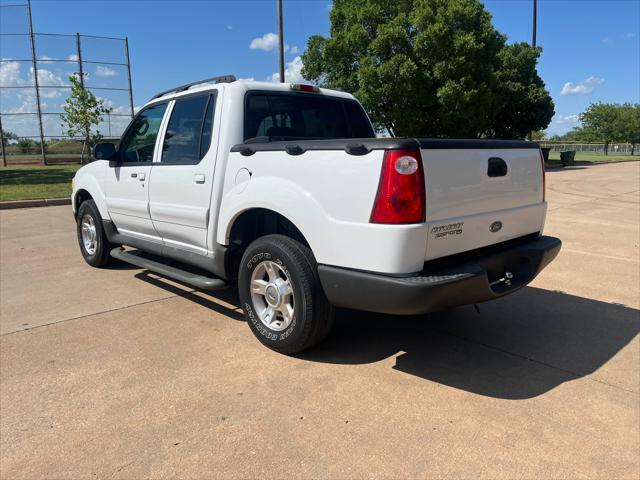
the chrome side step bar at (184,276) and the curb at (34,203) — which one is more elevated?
the curb at (34,203)

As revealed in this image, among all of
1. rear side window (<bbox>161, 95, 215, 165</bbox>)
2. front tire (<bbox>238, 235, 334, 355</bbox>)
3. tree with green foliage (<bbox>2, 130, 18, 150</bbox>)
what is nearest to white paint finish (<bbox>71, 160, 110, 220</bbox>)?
rear side window (<bbox>161, 95, 215, 165</bbox>)

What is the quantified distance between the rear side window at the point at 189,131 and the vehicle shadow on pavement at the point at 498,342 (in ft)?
6.24

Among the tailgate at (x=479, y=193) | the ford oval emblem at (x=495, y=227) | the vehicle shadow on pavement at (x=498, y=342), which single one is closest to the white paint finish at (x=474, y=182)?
the tailgate at (x=479, y=193)

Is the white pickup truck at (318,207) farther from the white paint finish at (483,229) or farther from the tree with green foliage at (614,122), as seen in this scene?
the tree with green foliage at (614,122)

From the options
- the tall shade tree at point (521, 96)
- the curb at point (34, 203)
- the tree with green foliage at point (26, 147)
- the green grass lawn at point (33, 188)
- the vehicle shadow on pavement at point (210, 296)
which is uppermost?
the tall shade tree at point (521, 96)

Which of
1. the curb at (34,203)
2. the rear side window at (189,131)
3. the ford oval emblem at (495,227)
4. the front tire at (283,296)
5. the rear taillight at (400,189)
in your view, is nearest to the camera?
the rear taillight at (400,189)

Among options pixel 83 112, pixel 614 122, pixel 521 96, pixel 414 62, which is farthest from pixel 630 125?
pixel 83 112

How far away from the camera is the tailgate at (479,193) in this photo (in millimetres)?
2988

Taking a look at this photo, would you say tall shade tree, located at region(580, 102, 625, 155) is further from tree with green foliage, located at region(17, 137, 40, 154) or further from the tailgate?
the tailgate

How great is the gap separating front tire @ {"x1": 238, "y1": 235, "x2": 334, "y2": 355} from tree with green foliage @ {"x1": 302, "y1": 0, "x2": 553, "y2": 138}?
Result: 60.1 feet

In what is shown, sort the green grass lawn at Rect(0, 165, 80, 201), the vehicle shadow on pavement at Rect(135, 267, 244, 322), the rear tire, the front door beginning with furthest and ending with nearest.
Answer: the green grass lawn at Rect(0, 165, 80, 201) < the rear tire < the front door < the vehicle shadow on pavement at Rect(135, 267, 244, 322)

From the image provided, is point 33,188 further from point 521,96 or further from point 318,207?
point 521,96

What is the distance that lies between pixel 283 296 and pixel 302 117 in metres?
1.75

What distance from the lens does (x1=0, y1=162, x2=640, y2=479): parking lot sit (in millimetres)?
2484
